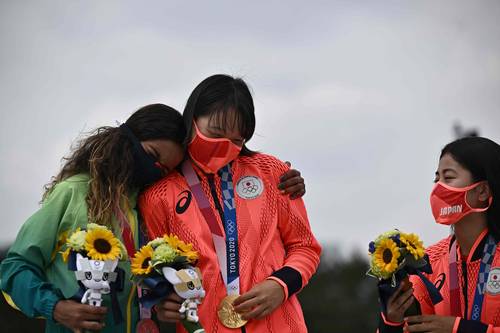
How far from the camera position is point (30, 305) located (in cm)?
560

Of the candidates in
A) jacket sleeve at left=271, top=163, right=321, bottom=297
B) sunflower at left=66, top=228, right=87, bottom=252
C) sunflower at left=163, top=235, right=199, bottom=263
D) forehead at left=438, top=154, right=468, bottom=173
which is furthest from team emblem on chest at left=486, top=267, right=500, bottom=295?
sunflower at left=66, top=228, right=87, bottom=252

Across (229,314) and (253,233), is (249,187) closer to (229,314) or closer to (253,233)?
(253,233)

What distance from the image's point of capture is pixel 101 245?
548 cm

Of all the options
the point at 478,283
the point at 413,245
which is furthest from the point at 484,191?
the point at 413,245

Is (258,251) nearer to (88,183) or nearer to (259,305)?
(259,305)

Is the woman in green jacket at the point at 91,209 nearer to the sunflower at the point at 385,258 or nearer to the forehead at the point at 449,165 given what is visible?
the sunflower at the point at 385,258

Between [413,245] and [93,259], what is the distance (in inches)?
80.4

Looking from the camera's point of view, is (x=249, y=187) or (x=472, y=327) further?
(x=249, y=187)

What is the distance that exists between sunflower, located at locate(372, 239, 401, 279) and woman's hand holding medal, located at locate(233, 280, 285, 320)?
0.66 meters

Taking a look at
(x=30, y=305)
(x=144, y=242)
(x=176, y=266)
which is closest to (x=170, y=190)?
(x=144, y=242)

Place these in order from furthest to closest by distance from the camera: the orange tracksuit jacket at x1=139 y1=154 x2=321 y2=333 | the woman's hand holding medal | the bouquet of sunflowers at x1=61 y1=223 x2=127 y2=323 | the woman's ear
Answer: the woman's ear
the orange tracksuit jacket at x1=139 y1=154 x2=321 y2=333
the woman's hand holding medal
the bouquet of sunflowers at x1=61 y1=223 x2=127 y2=323

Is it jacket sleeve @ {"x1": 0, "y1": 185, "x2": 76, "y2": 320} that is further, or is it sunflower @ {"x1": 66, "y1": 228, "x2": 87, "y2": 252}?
jacket sleeve @ {"x1": 0, "y1": 185, "x2": 76, "y2": 320}

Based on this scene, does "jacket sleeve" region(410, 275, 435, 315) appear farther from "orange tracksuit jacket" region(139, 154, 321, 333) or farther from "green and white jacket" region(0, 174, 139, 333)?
"green and white jacket" region(0, 174, 139, 333)

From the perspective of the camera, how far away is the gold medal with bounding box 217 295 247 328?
19.2ft
